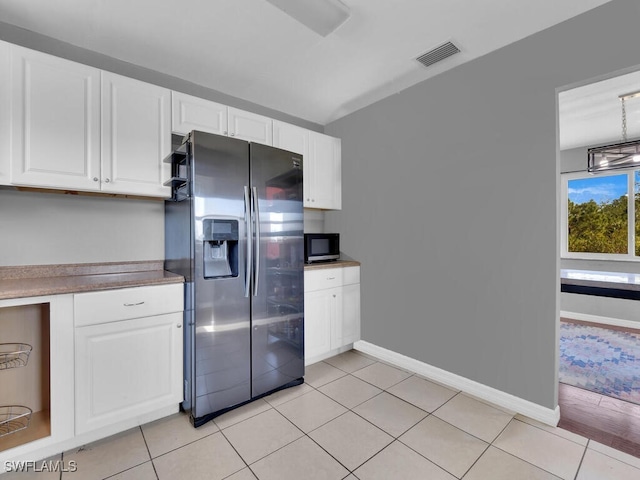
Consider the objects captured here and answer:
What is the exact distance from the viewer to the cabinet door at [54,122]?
1.69m

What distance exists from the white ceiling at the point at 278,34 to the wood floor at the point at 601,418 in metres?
2.58

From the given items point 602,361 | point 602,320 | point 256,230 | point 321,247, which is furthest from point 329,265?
point 602,320

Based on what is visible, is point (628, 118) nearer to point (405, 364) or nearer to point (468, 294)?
point (468, 294)

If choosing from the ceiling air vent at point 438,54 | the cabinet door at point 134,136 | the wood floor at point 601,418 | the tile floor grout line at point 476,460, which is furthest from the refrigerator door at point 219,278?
the wood floor at point 601,418

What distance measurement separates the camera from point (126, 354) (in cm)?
178

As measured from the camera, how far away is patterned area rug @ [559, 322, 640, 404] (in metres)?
2.39

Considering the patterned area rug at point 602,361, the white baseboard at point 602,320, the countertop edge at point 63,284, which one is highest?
the countertop edge at point 63,284

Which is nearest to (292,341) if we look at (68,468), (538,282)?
(68,468)

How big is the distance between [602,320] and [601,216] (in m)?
1.46

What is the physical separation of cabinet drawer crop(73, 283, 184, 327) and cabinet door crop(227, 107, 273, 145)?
4.56 ft

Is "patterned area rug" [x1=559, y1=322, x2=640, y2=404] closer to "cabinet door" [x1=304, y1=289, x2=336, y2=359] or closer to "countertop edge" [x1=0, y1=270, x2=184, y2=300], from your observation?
"cabinet door" [x1=304, y1=289, x2=336, y2=359]

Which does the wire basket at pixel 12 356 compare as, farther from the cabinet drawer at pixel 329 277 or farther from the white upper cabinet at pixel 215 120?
the cabinet drawer at pixel 329 277

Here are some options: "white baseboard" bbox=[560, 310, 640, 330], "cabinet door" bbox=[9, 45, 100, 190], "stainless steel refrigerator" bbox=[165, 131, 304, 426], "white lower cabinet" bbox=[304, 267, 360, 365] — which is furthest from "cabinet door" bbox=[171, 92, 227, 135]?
"white baseboard" bbox=[560, 310, 640, 330]

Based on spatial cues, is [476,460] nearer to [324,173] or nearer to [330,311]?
[330,311]
